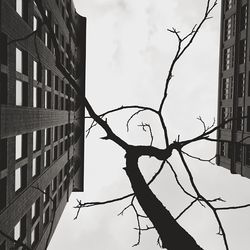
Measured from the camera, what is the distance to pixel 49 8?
2770 centimetres

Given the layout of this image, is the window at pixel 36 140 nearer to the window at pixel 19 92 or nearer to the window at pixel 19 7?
the window at pixel 19 92

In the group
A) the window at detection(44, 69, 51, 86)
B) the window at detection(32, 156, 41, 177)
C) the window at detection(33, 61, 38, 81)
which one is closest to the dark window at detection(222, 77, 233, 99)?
the window at detection(44, 69, 51, 86)

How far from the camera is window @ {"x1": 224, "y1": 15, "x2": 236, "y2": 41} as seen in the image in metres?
37.7

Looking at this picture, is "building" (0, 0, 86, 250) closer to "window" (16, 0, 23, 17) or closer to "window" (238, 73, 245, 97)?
"window" (16, 0, 23, 17)

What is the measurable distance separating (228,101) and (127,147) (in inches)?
1392

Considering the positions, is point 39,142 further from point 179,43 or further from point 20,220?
point 179,43

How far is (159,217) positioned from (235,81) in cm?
3414

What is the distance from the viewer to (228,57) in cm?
3953

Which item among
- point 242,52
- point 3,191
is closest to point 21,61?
point 3,191

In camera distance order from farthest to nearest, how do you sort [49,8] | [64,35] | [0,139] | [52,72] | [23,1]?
1. [64,35]
2. [52,72]
3. [49,8]
4. [23,1]
5. [0,139]

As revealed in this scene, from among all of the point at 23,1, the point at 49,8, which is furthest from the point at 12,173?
the point at 49,8

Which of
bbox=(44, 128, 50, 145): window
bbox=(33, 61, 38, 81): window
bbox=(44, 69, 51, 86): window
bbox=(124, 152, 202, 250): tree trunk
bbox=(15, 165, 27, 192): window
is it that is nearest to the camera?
bbox=(124, 152, 202, 250): tree trunk

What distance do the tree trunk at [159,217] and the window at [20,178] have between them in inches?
644

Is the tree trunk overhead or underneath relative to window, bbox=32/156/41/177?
Answer: overhead
